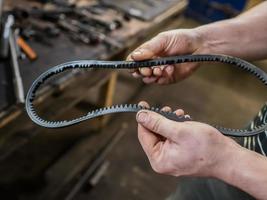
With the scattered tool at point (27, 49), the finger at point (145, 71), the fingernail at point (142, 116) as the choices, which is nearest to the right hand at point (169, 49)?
the finger at point (145, 71)

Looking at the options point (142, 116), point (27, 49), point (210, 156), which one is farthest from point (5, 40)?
point (210, 156)

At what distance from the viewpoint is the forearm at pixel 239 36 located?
0.70m

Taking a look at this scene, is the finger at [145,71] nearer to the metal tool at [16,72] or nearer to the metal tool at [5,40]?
the metal tool at [16,72]

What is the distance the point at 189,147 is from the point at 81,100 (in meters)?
0.87

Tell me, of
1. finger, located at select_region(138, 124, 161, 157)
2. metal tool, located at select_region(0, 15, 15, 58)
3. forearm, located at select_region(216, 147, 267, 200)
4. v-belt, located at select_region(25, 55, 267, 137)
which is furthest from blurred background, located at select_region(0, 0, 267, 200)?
forearm, located at select_region(216, 147, 267, 200)

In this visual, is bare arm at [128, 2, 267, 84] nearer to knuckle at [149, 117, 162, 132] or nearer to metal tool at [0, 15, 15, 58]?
knuckle at [149, 117, 162, 132]

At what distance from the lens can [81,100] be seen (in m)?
1.31

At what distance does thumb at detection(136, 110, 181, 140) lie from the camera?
49cm

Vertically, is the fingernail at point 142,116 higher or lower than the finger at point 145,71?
higher

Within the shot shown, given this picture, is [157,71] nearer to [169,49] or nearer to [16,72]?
[169,49]

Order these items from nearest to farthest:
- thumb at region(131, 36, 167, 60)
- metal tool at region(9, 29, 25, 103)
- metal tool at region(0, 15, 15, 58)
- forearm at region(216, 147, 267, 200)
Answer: forearm at region(216, 147, 267, 200), thumb at region(131, 36, 167, 60), metal tool at region(9, 29, 25, 103), metal tool at region(0, 15, 15, 58)

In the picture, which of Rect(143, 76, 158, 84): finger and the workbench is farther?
the workbench

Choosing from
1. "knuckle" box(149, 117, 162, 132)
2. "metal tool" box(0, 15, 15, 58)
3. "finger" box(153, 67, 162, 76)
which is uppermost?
"knuckle" box(149, 117, 162, 132)

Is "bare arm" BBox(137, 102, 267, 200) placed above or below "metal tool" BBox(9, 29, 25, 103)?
above
